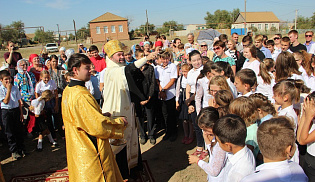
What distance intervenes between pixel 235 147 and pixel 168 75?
3405 mm

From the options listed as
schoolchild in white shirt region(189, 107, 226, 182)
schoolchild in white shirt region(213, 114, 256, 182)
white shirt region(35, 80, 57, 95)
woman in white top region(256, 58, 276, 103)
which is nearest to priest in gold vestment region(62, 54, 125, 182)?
schoolchild in white shirt region(189, 107, 226, 182)

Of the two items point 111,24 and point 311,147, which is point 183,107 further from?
point 111,24

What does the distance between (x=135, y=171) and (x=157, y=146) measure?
4.25ft

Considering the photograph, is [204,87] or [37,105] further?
[37,105]

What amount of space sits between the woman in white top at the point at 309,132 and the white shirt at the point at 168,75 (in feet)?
10.1

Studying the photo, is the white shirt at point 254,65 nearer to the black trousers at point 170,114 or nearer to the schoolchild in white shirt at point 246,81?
the schoolchild in white shirt at point 246,81

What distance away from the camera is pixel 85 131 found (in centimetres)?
271

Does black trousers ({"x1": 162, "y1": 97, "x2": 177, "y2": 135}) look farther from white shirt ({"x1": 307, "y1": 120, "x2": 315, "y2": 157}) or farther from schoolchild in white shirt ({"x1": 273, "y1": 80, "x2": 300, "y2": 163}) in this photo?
white shirt ({"x1": 307, "y1": 120, "x2": 315, "y2": 157})

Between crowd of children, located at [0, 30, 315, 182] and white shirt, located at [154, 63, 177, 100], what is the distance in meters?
0.02

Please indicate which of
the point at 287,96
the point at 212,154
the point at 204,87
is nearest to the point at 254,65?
the point at 204,87

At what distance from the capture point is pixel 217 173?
2322 millimetres

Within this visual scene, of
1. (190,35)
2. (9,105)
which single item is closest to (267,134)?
(9,105)

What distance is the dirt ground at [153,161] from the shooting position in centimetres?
416

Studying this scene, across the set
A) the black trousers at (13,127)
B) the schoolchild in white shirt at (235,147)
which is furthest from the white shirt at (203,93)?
the black trousers at (13,127)
